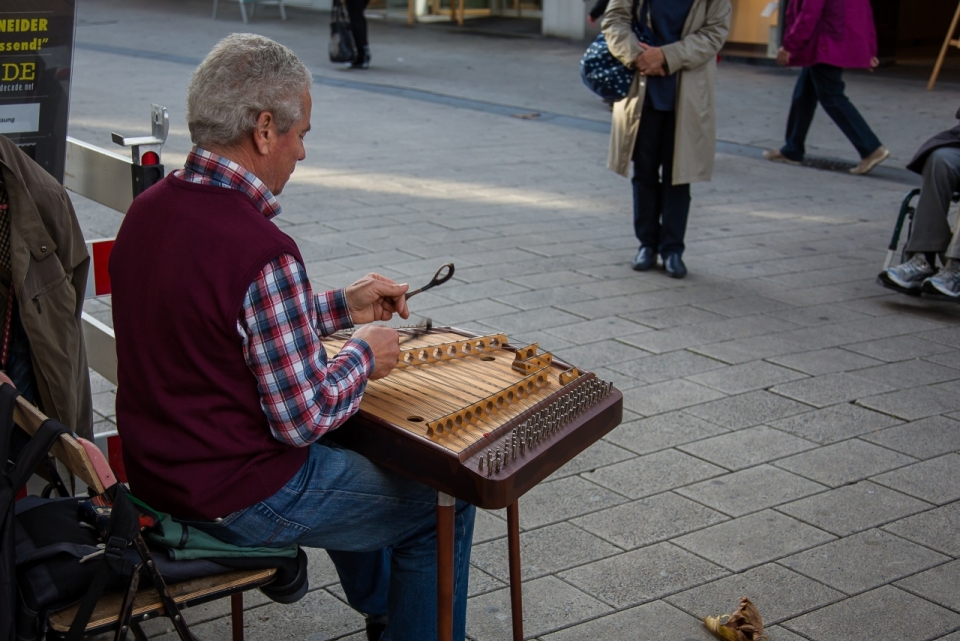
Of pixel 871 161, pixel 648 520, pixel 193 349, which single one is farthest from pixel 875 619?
pixel 871 161

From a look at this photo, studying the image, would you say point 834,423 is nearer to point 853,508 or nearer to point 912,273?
point 853,508

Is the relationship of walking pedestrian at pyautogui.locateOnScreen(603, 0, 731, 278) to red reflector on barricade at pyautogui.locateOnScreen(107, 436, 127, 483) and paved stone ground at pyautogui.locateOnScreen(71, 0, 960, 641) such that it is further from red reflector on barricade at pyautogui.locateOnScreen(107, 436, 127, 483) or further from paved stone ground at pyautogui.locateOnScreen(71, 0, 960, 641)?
red reflector on barricade at pyautogui.locateOnScreen(107, 436, 127, 483)

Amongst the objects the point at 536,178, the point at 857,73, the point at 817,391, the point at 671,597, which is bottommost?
Result: the point at 671,597

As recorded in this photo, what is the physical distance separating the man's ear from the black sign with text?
1325mm

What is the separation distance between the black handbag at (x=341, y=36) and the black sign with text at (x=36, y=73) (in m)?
11.0

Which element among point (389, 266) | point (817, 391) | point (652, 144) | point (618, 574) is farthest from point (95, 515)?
point (652, 144)

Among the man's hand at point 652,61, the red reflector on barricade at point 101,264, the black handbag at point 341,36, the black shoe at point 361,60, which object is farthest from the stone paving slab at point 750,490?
the black shoe at point 361,60

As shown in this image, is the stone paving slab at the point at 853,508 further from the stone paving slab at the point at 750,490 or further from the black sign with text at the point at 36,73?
the black sign with text at the point at 36,73

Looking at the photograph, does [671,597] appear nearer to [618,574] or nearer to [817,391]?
[618,574]

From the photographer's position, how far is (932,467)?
12.7ft

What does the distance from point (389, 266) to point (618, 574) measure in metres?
3.17

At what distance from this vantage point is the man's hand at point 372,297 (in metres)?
2.52

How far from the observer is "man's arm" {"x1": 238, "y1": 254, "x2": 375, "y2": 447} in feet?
6.67

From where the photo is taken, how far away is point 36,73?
3.13 m
